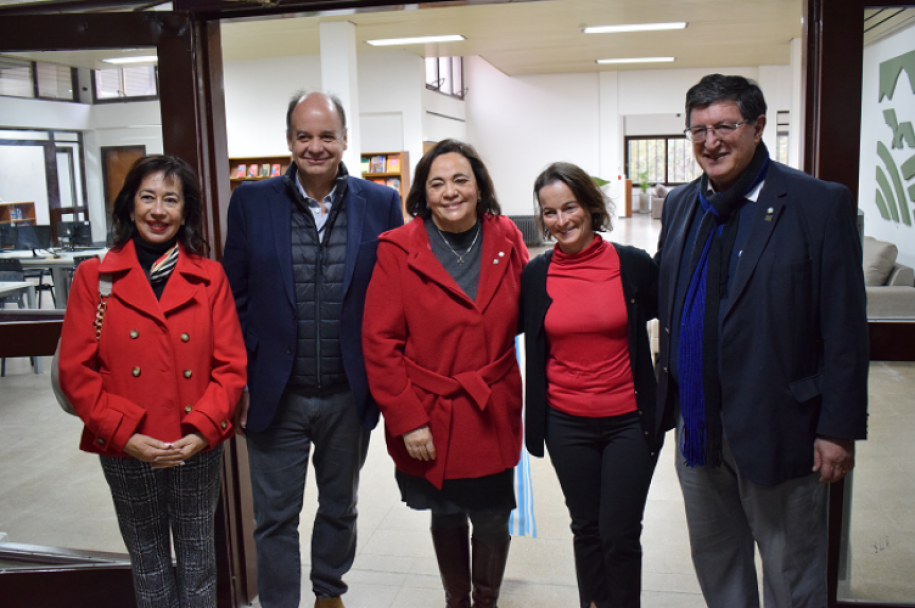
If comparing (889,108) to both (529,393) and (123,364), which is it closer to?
(529,393)

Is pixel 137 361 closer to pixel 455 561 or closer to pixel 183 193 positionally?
pixel 183 193

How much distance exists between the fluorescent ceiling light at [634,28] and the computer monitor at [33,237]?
9.67 meters

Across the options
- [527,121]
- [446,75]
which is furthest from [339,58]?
[527,121]

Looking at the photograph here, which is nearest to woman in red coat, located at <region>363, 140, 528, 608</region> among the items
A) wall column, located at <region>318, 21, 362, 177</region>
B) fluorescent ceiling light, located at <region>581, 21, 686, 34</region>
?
wall column, located at <region>318, 21, 362, 177</region>

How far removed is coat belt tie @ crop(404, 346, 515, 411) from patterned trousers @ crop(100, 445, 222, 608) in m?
0.61

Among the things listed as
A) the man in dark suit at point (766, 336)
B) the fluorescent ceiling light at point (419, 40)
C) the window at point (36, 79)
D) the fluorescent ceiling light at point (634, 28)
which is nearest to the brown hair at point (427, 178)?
the man in dark suit at point (766, 336)

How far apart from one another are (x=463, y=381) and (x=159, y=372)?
0.83 m

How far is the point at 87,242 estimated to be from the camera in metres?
2.61

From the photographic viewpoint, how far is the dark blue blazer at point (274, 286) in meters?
2.29

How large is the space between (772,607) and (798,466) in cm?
43

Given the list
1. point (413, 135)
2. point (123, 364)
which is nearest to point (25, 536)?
point (123, 364)

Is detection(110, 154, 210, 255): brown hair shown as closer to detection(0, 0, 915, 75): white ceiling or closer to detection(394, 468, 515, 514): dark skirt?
detection(394, 468, 515, 514): dark skirt

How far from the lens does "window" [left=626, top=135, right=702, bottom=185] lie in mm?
28078

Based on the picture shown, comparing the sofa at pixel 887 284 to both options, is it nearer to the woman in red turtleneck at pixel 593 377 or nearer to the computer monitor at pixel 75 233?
the woman in red turtleneck at pixel 593 377
